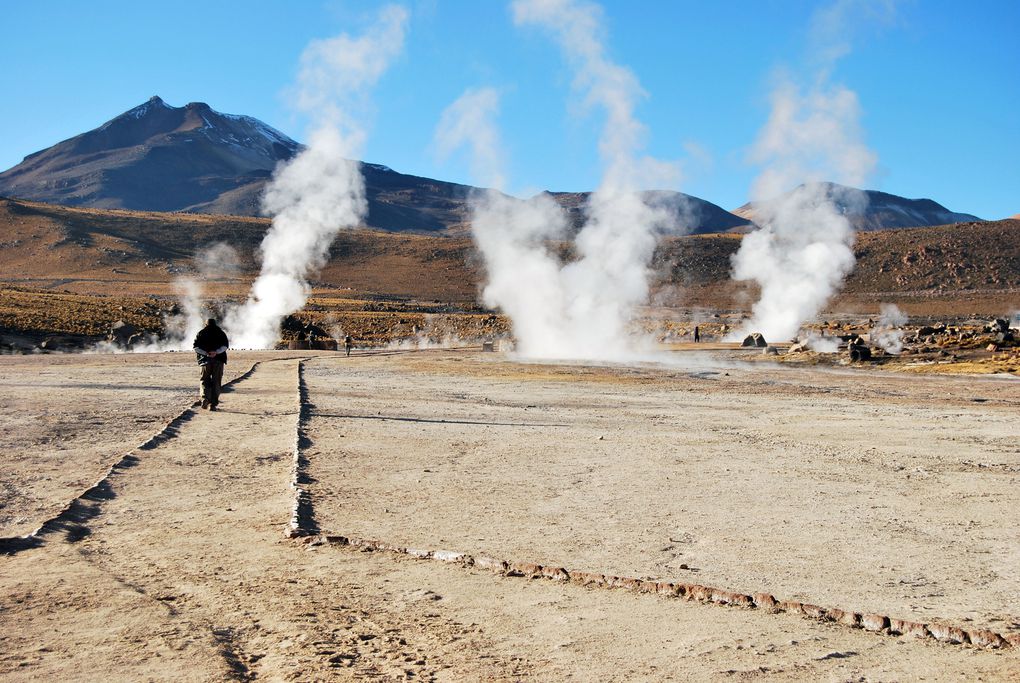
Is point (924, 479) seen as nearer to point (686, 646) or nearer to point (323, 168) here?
point (686, 646)

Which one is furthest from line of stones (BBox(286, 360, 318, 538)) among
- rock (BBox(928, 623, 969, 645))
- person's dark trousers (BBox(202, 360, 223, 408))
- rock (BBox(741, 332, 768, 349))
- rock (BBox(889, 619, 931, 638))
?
rock (BBox(741, 332, 768, 349))

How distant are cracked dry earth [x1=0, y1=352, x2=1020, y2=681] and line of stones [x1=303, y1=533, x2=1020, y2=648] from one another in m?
0.12

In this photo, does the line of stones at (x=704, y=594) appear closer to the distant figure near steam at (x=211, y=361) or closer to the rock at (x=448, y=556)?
the rock at (x=448, y=556)

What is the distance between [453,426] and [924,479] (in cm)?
676

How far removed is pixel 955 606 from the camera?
6219 millimetres

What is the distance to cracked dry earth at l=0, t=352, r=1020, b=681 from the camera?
5.30 m

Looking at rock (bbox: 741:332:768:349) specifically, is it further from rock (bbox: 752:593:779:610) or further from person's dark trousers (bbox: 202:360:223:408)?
rock (bbox: 752:593:779:610)

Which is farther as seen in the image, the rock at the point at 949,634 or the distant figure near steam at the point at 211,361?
the distant figure near steam at the point at 211,361

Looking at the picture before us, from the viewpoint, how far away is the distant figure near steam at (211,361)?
16.3m

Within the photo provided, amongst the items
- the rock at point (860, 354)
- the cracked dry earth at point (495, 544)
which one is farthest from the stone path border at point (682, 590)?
the rock at point (860, 354)

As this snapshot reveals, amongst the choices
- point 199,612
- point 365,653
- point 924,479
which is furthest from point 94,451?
point 924,479

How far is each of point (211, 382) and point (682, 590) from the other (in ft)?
37.9

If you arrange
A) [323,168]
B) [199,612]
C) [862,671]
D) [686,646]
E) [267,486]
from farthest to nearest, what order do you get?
[323,168], [267,486], [199,612], [686,646], [862,671]

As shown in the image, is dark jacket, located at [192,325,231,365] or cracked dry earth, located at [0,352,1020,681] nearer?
cracked dry earth, located at [0,352,1020,681]
